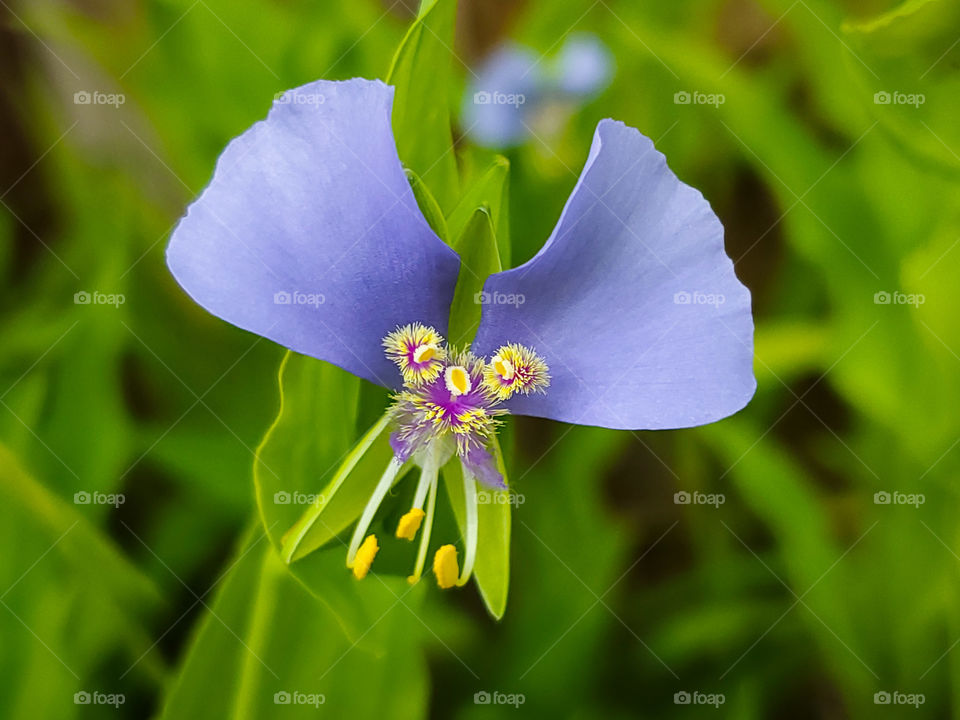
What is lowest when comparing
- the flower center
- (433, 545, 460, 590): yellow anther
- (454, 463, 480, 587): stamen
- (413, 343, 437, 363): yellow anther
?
(433, 545, 460, 590): yellow anther

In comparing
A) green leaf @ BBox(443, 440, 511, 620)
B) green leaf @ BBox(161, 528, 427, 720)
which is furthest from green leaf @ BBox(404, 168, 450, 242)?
green leaf @ BBox(161, 528, 427, 720)

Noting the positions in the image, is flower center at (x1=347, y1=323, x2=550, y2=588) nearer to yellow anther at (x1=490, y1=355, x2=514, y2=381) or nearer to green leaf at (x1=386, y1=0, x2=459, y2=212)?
yellow anther at (x1=490, y1=355, x2=514, y2=381)

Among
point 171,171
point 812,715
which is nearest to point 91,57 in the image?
point 171,171

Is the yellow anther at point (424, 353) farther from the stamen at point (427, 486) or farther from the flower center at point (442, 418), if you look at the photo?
the stamen at point (427, 486)

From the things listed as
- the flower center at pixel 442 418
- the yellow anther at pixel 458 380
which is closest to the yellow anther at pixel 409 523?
the flower center at pixel 442 418

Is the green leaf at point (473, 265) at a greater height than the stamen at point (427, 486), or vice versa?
the green leaf at point (473, 265)

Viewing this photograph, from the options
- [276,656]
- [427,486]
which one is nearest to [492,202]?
[427,486]

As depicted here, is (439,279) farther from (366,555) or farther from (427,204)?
→ (366,555)
